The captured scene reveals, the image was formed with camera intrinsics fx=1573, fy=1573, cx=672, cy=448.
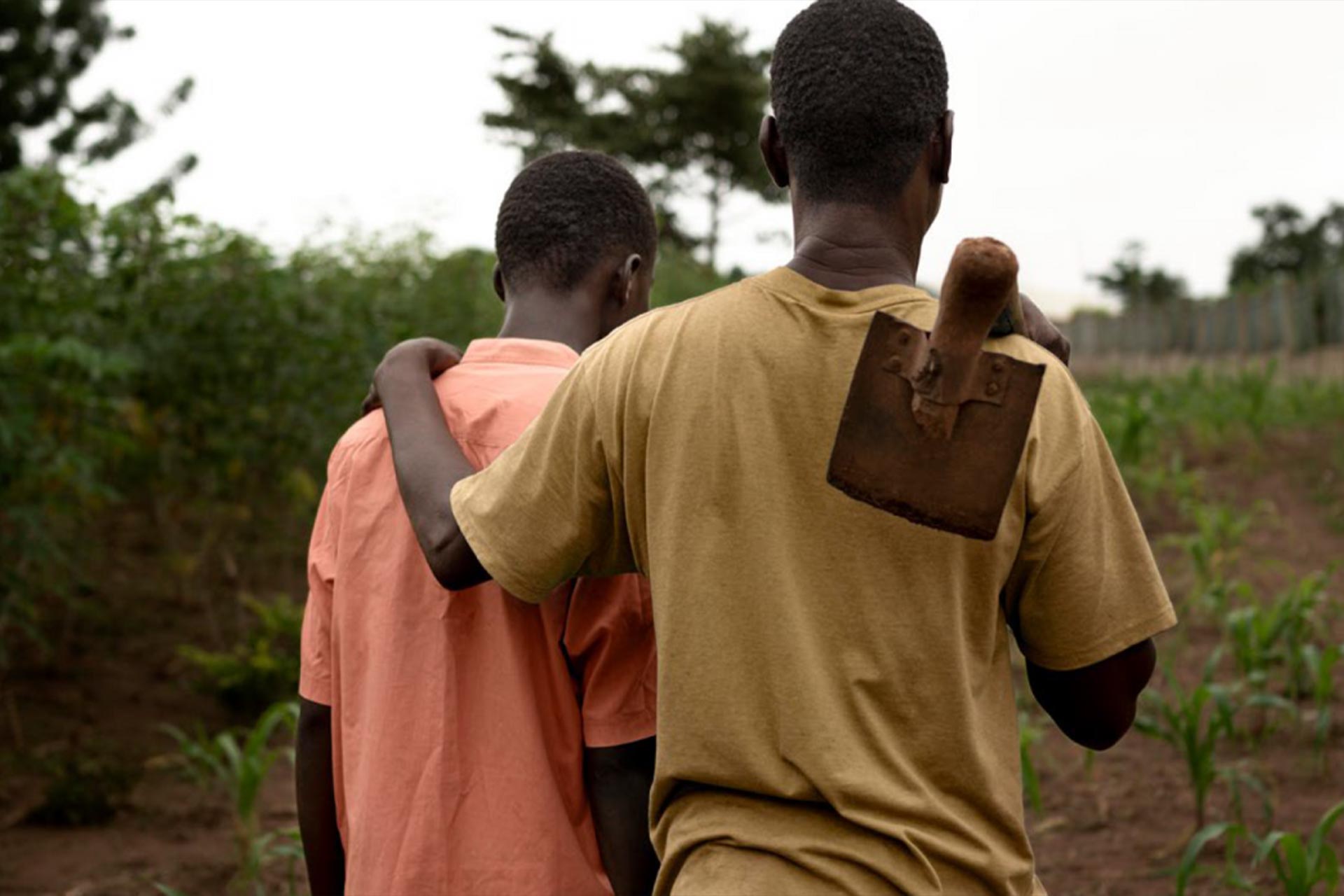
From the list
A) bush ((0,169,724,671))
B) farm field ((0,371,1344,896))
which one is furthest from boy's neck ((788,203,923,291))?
bush ((0,169,724,671))

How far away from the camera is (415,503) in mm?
1846

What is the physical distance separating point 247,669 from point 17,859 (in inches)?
51.1

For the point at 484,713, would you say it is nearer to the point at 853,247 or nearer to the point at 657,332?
the point at 657,332

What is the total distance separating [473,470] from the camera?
75.5 inches

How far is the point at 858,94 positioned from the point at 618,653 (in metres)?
0.74

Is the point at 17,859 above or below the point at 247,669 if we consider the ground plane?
below

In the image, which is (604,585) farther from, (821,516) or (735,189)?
(735,189)

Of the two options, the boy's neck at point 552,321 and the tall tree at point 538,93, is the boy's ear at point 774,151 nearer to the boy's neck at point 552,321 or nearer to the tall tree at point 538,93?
the boy's neck at point 552,321

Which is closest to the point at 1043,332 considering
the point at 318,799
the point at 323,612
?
the point at 323,612

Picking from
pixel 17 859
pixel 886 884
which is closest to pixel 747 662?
pixel 886 884

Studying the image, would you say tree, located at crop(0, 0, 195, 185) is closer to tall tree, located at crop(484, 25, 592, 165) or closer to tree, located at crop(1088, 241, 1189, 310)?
tall tree, located at crop(484, 25, 592, 165)

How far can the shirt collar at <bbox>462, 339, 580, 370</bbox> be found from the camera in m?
2.07

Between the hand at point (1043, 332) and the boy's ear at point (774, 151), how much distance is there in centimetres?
29

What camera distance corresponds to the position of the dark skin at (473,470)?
1804mm
